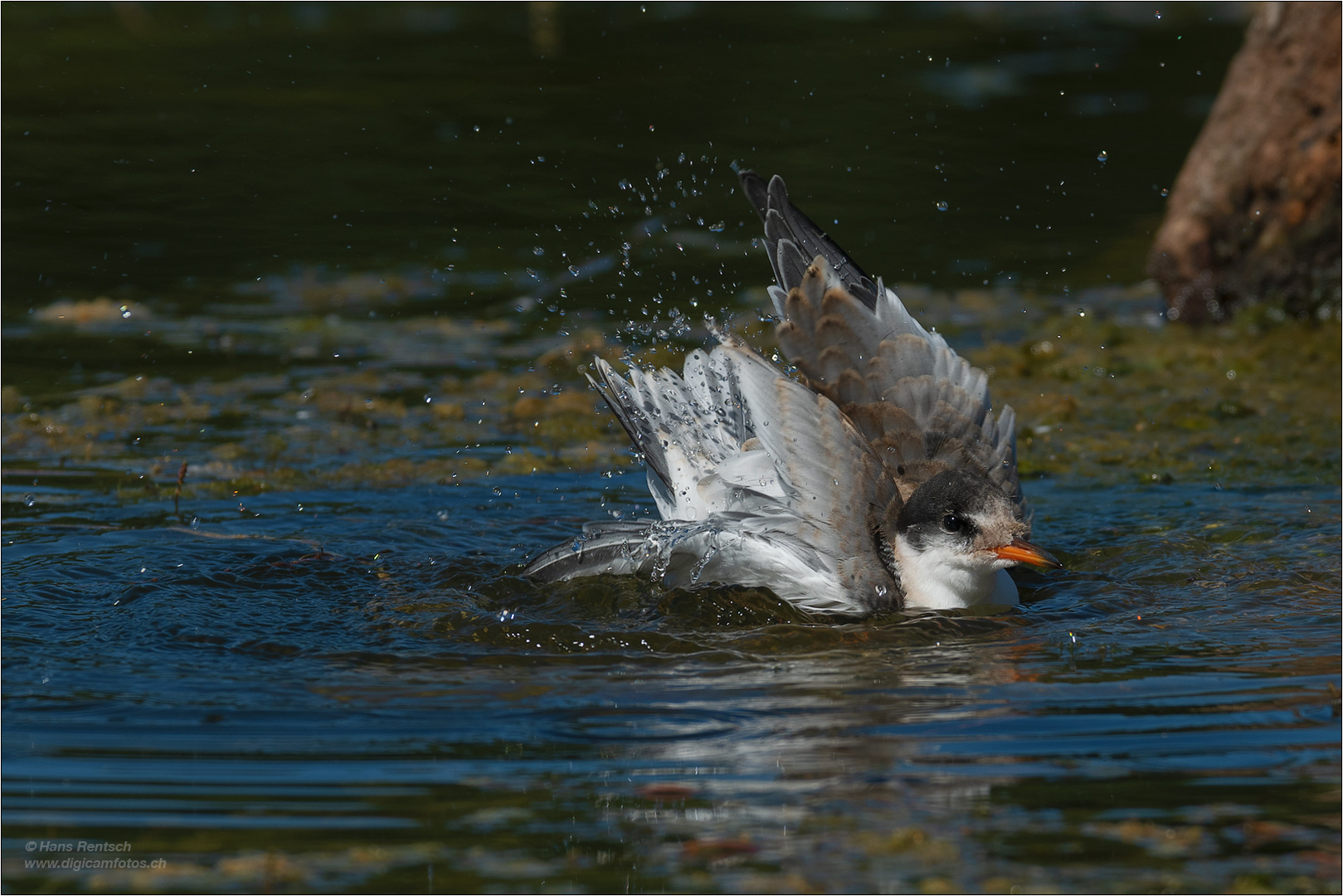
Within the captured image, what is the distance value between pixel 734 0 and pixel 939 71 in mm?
2301

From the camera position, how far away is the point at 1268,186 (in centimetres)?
971

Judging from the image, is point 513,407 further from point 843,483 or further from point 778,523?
point 843,483

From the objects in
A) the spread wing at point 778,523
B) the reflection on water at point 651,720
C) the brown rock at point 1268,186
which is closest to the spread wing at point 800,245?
the spread wing at point 778,523

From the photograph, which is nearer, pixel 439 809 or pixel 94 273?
pixel 439 809

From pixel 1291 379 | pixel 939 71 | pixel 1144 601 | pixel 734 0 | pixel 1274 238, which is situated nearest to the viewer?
pixel 1144 601

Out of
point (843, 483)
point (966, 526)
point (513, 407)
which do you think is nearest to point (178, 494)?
point (513, 407)

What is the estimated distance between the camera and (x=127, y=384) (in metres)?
8.84

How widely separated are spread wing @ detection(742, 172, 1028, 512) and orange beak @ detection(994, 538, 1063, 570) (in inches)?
13.6

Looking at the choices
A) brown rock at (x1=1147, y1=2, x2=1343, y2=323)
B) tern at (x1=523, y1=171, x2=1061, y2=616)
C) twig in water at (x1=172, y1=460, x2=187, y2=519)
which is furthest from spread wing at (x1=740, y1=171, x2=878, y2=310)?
brown rock at (x1=1147, y1=2, x2=1343, y2=323)

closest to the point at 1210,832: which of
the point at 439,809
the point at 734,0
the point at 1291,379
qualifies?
the point at 439,809

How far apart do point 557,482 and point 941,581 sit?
2.43m

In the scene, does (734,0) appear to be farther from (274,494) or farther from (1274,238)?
(274,494)

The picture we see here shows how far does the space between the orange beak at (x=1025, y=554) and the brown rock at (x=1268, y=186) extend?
15.8 feet

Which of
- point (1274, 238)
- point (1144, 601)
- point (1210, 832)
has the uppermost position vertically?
point (1274, 238)
